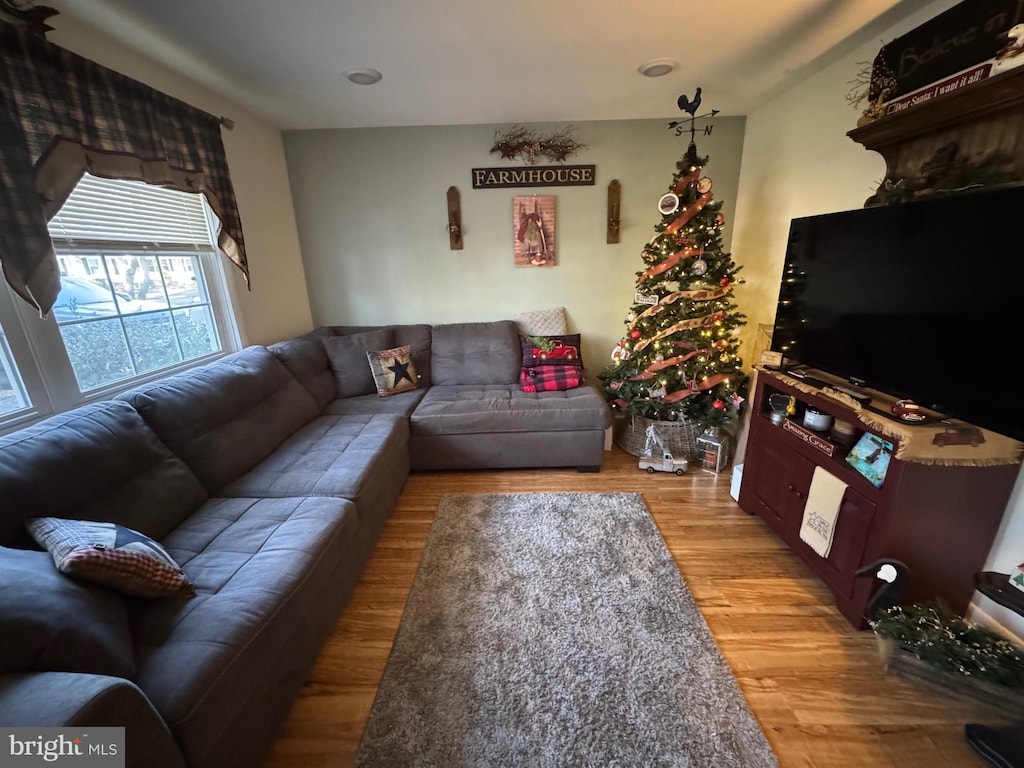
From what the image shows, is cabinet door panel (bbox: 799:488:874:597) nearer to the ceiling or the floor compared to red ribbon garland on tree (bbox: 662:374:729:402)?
nearer to the floor

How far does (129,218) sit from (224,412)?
1.05 meters

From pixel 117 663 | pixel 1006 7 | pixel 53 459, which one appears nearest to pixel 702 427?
pixel 1006 7

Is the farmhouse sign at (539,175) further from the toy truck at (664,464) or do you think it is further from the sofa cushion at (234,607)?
the sofa cushion at (234,607)

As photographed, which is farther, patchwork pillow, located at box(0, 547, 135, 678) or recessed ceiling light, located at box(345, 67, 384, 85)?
recessed ceiling light, located at box(345, 67, 384, 85)

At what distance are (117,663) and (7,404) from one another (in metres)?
1.31

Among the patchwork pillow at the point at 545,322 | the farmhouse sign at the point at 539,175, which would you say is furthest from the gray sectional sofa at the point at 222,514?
the farmhouse sign at the point at 539,175

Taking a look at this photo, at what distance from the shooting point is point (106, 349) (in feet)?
5.96

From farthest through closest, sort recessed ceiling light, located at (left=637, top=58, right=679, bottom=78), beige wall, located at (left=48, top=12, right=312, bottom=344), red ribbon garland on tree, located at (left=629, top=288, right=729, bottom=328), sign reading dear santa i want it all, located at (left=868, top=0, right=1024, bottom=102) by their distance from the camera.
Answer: red ribbon garland on tree, located at (left=629, top=288, right=729, bottom=328)
beige wall, located at (left=48, top=12, right=312, bottom=344)
recessed ceiling light, located at (left=637, top=58, right=679, bottom=78)
sign reading dear santa i want it all, located at (left=868, top=0, right=1024, bottom=102)

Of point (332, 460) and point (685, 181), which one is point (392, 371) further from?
point (685, 181)

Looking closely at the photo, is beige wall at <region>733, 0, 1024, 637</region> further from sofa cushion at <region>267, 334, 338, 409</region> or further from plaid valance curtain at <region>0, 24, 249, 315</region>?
plaid valance curtain at <region>0, 24, 249, 315</region>

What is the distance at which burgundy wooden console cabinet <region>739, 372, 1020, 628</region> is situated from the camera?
52.0 inches

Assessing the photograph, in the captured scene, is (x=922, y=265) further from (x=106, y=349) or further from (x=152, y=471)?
(x=106, y=349)

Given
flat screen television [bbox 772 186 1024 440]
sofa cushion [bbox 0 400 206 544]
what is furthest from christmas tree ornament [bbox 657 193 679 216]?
sofa cushion [bbox 0 400 206 544]

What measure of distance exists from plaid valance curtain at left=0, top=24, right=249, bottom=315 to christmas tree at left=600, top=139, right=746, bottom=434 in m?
2.72
